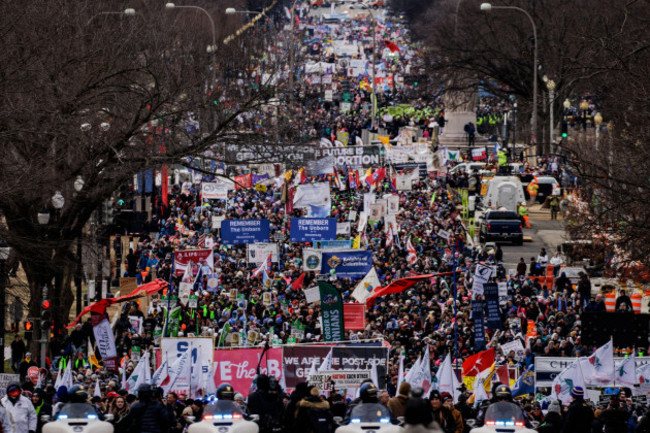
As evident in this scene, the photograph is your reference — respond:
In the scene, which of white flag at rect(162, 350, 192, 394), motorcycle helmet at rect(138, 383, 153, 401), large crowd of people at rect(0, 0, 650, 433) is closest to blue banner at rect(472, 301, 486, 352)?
large crowd of people at rect(0, 0, 650, 433)

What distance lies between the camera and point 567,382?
2262cm

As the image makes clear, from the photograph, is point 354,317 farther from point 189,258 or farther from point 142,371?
point 142,371

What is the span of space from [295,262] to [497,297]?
11.4 m

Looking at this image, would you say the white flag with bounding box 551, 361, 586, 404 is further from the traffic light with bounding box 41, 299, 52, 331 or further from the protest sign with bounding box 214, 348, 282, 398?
the traffic light with bounding box 41, 299, 52, 331

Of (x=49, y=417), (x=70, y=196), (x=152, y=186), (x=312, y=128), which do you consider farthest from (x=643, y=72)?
(x=312, y=128)

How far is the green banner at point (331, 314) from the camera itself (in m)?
29.1

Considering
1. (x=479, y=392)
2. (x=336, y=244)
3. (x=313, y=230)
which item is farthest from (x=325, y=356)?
(x=313, y=230)

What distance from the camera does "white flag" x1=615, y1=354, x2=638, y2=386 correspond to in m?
23.5

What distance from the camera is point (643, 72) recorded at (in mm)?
28109

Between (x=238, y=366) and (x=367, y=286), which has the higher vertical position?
(x=367, y=286)

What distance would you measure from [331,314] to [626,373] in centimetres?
713

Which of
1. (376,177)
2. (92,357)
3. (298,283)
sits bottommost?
(92,357)

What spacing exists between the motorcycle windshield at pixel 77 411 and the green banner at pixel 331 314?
38.3 feet

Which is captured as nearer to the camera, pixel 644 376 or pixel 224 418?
pixel 224 418
